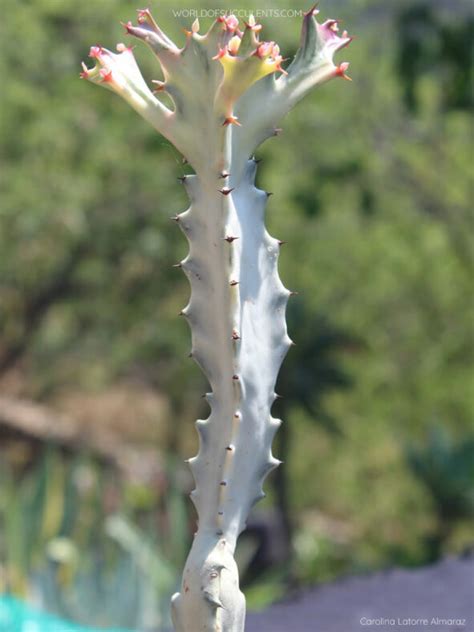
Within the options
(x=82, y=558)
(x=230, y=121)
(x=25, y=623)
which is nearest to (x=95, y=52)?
(x=230, y=121)

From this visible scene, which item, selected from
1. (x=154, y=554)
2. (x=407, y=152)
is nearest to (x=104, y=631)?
(x=154, y=554)

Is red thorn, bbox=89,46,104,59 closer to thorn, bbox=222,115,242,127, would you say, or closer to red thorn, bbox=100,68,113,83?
red thorn, bbox=100,68,113,83

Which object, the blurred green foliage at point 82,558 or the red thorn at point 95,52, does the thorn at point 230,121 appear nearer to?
the red thorn at point 95,52

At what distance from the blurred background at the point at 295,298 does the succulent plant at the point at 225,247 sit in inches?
141

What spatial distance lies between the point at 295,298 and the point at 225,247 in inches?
255

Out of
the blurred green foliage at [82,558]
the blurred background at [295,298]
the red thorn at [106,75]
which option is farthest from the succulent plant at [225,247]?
the blurred background at [295,298]

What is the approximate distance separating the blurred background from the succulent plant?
3579 millimetres

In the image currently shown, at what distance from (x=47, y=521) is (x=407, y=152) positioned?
17.2 ft

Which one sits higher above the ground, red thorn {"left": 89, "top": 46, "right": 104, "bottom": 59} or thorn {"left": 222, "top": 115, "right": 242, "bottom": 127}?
red thorn {"left": 89, "top": 46, "right": 104, "bottom": 59}

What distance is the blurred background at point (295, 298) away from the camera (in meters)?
7.33

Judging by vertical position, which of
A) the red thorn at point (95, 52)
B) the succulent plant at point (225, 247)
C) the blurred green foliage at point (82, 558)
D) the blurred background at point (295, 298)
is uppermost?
the blurred background at point (295, 298)

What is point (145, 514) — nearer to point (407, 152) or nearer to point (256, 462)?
point (407, 152)

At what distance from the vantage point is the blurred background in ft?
24.1

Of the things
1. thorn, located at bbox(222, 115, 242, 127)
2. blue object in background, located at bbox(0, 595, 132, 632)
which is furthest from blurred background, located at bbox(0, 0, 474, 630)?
thorn, located at bbox(222, 115, 242, 127)
